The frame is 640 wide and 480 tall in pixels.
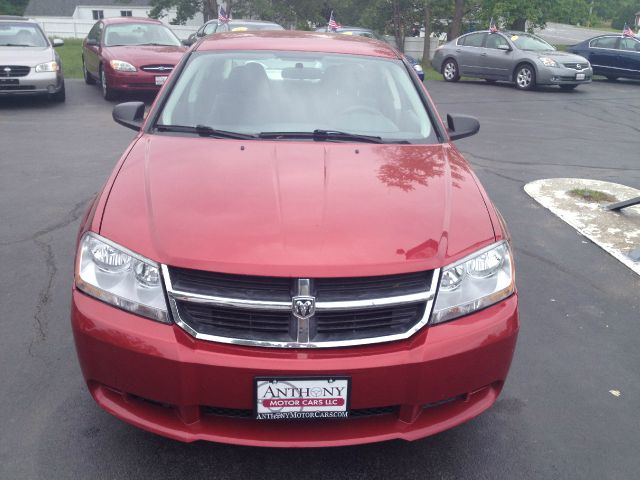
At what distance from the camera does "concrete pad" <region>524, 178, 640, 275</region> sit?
18.9ft

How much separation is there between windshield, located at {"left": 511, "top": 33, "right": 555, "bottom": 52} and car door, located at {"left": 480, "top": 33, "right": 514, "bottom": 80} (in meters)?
0.28

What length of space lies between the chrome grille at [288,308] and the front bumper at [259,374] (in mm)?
47

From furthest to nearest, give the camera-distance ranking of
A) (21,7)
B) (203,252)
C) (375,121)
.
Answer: (21,7)
(375,121)
(203,252)

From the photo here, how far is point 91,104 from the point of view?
41.6 ft

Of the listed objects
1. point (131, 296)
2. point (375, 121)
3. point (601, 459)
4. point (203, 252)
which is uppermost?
point (375, 121)

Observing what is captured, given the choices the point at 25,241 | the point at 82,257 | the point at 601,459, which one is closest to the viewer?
the point at 82,257

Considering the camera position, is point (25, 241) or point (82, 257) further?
point (25, 241)

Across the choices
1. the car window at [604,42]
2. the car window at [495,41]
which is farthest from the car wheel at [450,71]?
the car window at [604,42]

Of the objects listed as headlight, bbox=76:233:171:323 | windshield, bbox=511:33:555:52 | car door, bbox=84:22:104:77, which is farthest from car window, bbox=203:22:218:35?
headlight, bbox=76:233:171:323

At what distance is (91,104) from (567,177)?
870 cm

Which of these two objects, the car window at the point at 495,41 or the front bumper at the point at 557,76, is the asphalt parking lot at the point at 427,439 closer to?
the front bumper at the point at 557,76

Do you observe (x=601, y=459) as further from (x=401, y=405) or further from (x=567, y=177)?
(x=567, y=177)

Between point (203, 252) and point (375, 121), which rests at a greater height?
point (375, 121)

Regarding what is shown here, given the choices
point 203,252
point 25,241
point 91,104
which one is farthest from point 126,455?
point 91,104
